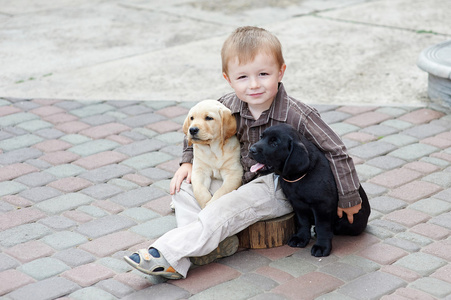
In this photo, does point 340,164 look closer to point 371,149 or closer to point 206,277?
point 206,277

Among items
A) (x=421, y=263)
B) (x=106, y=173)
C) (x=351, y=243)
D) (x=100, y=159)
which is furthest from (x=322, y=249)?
(x=100, y=159)

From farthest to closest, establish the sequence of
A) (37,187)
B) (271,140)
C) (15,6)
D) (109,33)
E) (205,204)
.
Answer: (15,6) → (109,33) → (37,187) → (205,204) → (271,140)

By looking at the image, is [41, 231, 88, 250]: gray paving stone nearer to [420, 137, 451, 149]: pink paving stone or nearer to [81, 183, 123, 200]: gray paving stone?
[81, 183, 123, 200]: gray paving stone

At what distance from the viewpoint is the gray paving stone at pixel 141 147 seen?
503 centimetres

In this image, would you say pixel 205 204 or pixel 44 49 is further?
pixel 44 49

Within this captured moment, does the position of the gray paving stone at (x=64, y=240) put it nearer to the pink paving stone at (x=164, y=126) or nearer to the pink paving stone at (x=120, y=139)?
the pink paving stone at (x=120, y=139)

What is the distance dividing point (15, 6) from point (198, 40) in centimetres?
303

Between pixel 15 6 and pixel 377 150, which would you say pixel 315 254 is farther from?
pixel 15 6

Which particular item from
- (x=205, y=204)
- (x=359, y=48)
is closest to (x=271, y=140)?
(x=205, y=204)

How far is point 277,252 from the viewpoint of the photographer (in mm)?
3662

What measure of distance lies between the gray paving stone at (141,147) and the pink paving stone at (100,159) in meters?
0.07

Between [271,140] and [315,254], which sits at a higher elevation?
[271,140]

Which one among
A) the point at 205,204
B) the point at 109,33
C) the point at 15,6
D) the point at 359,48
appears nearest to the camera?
the point at 205,204

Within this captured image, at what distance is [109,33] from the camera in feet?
26.1
